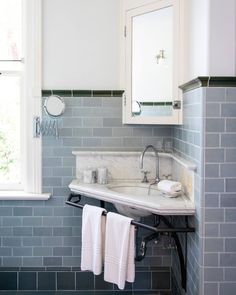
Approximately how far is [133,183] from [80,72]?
0.94 metres

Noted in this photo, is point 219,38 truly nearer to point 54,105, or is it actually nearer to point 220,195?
point 220,195

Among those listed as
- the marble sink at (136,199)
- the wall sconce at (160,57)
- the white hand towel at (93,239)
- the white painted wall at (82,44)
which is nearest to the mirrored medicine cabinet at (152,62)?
the wall sconce at (160,57)

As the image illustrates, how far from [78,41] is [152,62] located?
611 millimetres

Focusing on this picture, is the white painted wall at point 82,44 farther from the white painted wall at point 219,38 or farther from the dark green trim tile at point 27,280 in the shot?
the dark green trim tile at point 27,280

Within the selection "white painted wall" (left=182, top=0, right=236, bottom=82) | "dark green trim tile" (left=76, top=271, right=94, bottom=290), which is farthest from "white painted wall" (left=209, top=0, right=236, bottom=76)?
"dark green trim tile" (left=76, top=271, right=94, bottom=290)

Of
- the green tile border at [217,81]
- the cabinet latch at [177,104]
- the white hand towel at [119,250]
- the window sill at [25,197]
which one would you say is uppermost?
the green tile border at [217,81]

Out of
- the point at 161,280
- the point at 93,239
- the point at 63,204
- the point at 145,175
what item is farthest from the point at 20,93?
the point at 161,280

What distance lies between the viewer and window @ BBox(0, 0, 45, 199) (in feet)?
8.98

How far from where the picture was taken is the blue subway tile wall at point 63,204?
2.79 metres

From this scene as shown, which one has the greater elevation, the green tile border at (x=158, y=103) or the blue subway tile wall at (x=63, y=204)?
the green tile border at (x=158, y=103)

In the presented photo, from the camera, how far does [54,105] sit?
2.72m

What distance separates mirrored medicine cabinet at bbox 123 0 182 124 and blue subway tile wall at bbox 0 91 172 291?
0.18 meters

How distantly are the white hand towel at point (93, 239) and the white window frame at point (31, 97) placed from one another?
0.53m

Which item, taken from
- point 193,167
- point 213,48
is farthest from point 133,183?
point 213,48
